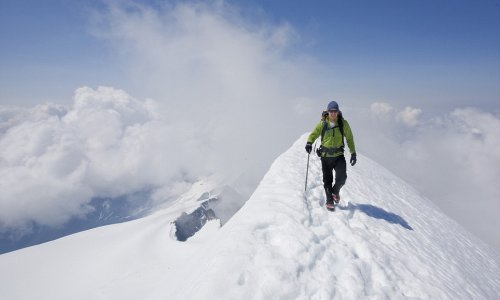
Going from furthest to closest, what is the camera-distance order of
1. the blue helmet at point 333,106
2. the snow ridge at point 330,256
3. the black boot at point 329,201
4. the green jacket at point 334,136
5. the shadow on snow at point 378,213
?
1. the shadow on snow at point 378,213
2. the green jacket at point 334,136
3. the black boot at point 329,201
4. the blue helmet at point 333,106
5. the snow ridge at point 330,256

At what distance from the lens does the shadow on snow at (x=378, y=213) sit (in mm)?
9367

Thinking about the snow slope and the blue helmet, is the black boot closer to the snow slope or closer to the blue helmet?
the snow slope

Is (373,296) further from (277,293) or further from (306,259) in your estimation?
(277,293)

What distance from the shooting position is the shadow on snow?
937cm

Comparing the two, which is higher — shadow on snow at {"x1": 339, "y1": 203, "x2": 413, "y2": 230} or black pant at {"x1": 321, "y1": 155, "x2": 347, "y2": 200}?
black pant at {"x1": 321, "y1": 155, "x2": 347, "y2": 200}

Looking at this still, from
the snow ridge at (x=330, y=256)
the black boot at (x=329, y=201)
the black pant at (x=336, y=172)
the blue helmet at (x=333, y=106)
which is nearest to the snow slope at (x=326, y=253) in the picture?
the snow ridge at (x=330, y=256)

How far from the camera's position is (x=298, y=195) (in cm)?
886

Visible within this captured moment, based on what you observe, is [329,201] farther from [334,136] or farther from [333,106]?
[333,106]

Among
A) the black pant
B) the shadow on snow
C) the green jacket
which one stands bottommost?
the shadow on snow

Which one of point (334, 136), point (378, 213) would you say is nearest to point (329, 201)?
point (334, 136)

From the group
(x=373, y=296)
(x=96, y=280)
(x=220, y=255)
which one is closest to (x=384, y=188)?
(x=373, y=296)

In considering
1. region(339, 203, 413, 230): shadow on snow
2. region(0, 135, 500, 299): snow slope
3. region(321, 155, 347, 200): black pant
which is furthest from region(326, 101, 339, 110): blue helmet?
region(339, 203, 413, 230): shadow on snow

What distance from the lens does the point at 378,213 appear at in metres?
9.77

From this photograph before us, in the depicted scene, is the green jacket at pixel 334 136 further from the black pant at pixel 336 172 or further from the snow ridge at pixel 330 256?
the snow ridge at pixel 330 256
